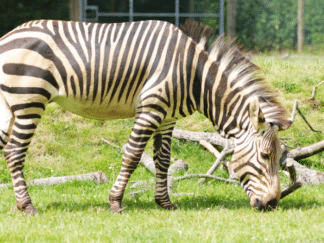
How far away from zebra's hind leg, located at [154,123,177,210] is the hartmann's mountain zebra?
493 millimetres

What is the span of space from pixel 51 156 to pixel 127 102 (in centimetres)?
344

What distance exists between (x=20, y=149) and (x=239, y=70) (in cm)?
297

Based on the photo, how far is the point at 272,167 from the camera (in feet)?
18.4

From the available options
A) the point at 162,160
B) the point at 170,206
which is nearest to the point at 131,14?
the point at 162,160

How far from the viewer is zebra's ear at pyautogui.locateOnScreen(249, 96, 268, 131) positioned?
212 inches

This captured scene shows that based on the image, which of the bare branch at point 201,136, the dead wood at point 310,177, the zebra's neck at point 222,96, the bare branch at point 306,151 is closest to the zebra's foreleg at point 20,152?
the zebra's neck at point 222,96

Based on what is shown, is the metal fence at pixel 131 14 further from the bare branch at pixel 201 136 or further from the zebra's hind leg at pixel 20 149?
the zebra's hind leg at pixel 20 149

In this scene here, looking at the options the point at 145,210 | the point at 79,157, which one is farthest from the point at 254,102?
the point at 79,157

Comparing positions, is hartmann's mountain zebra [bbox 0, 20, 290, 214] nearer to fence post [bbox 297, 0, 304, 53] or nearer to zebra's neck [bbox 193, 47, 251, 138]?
zebra's neck [bbox 193, 47, 251, 138]

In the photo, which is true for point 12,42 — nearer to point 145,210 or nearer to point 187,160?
point 145,210

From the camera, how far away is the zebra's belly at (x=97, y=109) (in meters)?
6.00

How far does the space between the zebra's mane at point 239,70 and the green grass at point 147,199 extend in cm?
122

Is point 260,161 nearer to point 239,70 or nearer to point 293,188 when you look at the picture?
point 293,188

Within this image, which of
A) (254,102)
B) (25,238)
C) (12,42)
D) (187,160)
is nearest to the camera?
(25,238)
